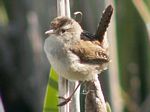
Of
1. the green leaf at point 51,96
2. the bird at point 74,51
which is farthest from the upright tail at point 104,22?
the green leaf at point 51,96

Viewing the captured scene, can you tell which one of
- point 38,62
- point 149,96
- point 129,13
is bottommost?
point 149,96

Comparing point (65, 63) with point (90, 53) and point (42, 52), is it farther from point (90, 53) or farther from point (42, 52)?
point (42, 52)

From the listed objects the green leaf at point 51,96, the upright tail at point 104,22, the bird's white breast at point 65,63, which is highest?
the upright tail at point 104,22

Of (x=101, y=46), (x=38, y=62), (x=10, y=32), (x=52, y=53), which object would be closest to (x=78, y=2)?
(x=38, y=62)

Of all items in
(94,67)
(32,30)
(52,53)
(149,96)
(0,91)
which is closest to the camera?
(52,53)

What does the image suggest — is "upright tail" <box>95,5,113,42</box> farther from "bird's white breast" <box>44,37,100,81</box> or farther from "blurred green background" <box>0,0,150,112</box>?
"blurred green background" <box>0,0,150,112</box>

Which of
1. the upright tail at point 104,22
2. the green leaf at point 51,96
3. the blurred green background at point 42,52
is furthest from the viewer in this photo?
the blurred green background at point 42,52

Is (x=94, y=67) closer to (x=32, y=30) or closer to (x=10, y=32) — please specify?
(x=32, y=30)

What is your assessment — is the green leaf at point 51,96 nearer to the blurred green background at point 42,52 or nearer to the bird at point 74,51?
the bird at point 74,51
